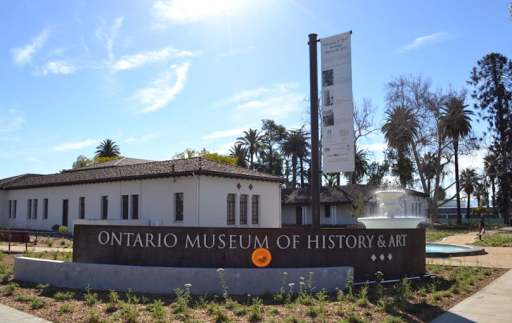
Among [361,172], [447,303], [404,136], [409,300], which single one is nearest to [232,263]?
[409,300]

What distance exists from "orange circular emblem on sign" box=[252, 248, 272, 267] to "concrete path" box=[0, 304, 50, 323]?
3.92 m

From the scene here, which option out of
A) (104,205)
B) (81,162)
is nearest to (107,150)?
(81,162)

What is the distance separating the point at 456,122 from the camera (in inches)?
1777

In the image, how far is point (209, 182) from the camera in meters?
23.9

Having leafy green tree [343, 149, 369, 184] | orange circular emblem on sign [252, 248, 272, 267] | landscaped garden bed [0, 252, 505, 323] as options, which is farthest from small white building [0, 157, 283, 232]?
leafy green tree [343, 149, 369, 184]

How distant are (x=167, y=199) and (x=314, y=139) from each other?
1505 centimetres

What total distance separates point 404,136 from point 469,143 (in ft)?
19.9

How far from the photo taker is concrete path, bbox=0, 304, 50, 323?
21.3ft

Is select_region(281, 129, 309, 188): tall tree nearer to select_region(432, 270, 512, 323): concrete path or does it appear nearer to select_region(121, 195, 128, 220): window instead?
select_region(121, 195, 128, 220): window

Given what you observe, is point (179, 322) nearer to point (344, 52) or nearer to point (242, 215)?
point (344, 52)

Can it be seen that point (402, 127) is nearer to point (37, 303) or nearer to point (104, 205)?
point (104, 205)

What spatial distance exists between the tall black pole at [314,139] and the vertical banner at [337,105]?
0.80 feet

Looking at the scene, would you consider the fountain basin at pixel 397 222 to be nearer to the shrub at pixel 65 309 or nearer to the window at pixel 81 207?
the shrub at pixel 65 309

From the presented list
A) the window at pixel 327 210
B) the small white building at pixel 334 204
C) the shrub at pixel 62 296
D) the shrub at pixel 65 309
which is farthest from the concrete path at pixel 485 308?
the window at pixel 327 210
